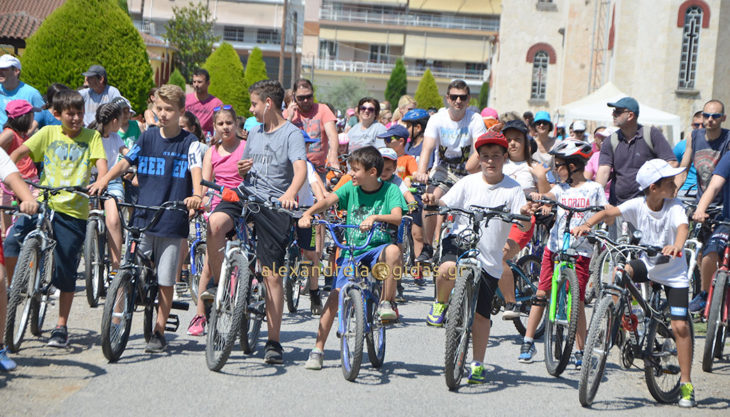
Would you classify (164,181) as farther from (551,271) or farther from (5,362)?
(551,271)

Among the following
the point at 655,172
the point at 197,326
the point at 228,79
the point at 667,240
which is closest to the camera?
the point at 655,172

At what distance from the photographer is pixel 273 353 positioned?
289 inches

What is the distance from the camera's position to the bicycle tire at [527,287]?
28.5ft

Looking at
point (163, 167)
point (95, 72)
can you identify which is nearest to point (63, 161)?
point (163, 167)

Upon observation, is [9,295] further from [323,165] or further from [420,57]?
[420,57]

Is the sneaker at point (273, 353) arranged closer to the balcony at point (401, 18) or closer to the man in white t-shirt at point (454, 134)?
the man in white t-shirt at point (454, 134)

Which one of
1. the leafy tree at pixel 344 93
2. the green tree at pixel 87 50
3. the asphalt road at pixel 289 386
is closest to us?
the asphalt road at pixel 289 386

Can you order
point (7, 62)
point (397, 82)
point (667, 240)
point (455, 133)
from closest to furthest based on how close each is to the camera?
point (667, 240) < point (455, 133) < point (7, 62) < point (397, 82)

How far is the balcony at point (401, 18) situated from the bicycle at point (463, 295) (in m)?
81.8

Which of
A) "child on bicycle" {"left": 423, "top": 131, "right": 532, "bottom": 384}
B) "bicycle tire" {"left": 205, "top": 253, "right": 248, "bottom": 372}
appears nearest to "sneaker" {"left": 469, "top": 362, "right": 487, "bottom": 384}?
"child on bicycle" {"left": 423, "top": 131, "right": 532, "bottom": 384}

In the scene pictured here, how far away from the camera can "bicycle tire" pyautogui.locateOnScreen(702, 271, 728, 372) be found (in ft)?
25.6

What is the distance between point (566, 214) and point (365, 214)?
1765 millimetres

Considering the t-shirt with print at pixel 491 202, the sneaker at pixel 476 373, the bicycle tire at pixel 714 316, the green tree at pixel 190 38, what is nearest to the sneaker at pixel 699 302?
the bicycle tire at pixel 714 316

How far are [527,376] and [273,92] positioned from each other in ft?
10.1
